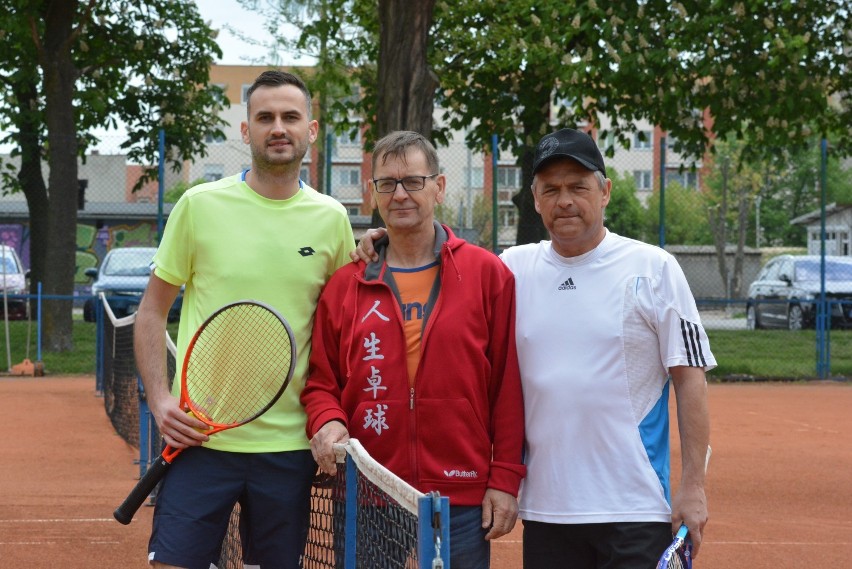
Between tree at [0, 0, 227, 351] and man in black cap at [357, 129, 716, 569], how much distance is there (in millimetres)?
14674

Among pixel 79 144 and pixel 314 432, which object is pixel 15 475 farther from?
pixel 79 144

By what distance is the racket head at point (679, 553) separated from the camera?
2.86 metres

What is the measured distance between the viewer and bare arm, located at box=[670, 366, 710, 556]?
3385 millimetres

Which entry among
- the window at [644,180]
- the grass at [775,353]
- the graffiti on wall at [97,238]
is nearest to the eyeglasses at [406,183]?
the grass at [775,353]

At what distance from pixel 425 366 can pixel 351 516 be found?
466 mm

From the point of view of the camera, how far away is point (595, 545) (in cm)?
343

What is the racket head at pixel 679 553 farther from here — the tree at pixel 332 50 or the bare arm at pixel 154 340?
the tree at pixel 332 50

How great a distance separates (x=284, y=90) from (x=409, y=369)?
96cm

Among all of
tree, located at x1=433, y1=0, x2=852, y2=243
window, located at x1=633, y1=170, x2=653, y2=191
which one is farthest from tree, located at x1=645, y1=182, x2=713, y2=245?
window, located at x1=633, y1=170, x2=653, y2=191

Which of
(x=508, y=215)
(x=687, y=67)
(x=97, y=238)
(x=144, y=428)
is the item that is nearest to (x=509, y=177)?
(x=508, y=215)

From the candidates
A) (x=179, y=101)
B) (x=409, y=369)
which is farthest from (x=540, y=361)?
(x=179, y=101)

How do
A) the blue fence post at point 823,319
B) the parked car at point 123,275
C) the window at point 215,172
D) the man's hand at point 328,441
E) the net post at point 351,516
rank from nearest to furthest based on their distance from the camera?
the net post at point 351,516, the man's hand at point 328,441, the blue fence post at point 823,319, the parked car at point 123,275, the window at point 215,172

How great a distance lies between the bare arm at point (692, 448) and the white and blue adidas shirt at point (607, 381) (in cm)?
4

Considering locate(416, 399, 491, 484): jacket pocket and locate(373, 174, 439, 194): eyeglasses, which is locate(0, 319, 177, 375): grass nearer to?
locate(373, 174, 439, 194): eyeglasses
